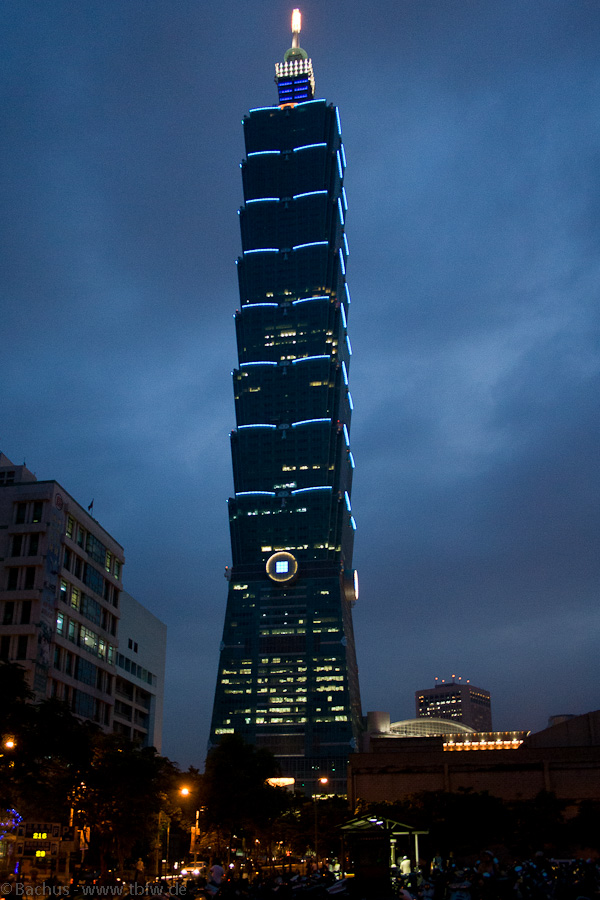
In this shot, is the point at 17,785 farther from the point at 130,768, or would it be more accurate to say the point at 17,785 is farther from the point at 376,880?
the point at 376,880

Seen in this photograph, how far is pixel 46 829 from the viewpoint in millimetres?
62500

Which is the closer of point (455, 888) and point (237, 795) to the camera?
point (455, 888)

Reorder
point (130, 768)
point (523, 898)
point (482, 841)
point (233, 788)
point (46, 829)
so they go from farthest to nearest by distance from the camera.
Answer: point (233, 788)
point (482, 841)
point (130, 768)
point (46, 829)
point (523, 898)

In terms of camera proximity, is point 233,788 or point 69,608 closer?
point 233,788

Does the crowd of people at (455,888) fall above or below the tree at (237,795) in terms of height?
below

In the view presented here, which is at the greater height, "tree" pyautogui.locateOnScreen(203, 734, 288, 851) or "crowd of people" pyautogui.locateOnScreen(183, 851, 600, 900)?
"tree" pyautogui.locateOnScreen(203, 734, 288, 851)

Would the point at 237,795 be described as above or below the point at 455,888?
above

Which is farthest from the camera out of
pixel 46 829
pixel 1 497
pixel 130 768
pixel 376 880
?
pixel 1 497

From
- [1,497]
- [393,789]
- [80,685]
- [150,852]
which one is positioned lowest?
[150,852]

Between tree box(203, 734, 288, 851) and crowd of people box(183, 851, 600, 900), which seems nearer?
crowd of people box(183, 851, 600, 900)

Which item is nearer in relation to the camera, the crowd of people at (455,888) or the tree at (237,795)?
the crowd of people at (455,888)

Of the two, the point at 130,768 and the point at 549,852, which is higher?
the point at 130,768

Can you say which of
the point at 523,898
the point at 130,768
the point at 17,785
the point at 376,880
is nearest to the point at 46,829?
the point at 130,768

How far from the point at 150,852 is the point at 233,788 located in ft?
103
